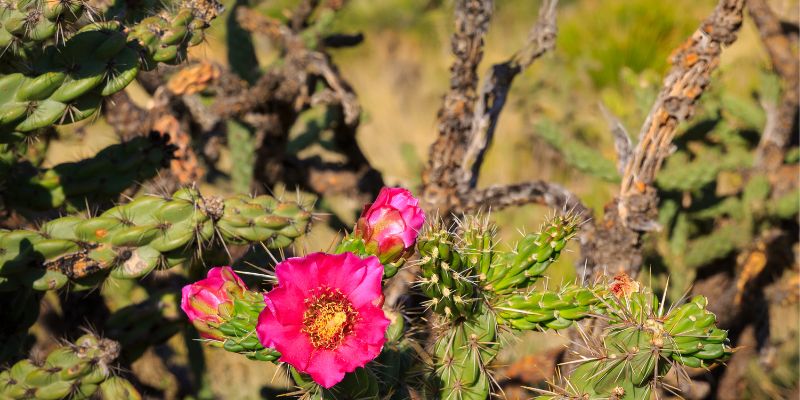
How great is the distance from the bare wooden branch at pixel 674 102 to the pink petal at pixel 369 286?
4.41 ft

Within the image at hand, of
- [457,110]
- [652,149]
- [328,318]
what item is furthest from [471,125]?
[328,318]

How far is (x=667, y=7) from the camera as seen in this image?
9.28 m

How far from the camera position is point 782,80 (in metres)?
3.89

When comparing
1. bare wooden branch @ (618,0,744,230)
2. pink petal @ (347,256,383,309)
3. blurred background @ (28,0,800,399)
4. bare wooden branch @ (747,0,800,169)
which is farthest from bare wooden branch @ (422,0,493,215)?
bare wooden branch @ (747,0,800,169)

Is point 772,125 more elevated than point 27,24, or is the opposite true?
point 27,24

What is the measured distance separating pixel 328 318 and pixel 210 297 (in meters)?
0.31

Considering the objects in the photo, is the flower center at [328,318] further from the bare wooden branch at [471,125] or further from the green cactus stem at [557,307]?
the bare wooden branch at [471,125]

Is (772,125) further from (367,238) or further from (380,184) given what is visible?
(367,238)

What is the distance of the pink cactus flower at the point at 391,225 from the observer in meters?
1.52

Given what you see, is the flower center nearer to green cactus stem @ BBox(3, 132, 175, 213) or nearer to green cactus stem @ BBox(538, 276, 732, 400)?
green cactus stem @ BBox(538, 276, 732, 400)

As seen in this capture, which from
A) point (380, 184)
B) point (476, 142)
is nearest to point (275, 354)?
point (476, 142)

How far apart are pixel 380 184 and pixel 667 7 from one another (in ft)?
22.5

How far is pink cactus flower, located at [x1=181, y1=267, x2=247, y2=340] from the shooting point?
5.22 ft

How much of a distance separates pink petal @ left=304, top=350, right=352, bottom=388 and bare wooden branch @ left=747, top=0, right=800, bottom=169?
122 inches
